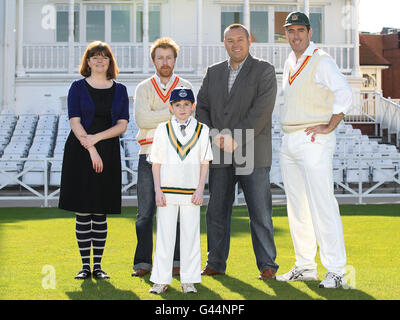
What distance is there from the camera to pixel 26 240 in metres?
9.12

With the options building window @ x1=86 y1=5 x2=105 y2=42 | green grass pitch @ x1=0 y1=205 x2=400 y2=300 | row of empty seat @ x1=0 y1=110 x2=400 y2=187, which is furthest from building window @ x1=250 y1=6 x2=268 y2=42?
green grass pitch @ x1=0 y1=205 x2=400 y2=300

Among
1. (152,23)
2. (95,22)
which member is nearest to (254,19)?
(152,23)

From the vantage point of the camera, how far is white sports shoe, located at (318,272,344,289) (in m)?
5.53

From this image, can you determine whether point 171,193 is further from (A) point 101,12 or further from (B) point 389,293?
(A) point 101,12

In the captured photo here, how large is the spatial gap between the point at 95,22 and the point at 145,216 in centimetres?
2049

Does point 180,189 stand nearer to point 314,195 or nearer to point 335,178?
point 314,195

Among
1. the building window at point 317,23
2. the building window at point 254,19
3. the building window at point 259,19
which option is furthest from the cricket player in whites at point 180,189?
the building window at point 317,23

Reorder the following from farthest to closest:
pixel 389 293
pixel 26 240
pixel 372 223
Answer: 1. pixel 372 223
2. pixel 26 240
3. pixel 389 293

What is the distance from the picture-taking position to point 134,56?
24.0 m

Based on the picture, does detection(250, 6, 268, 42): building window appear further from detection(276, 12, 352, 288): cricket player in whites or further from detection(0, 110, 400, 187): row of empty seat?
detection(276, 12, 352, 288): cricket player in whites

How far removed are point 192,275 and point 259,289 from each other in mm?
585

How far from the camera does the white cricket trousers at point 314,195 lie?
5.63 metres

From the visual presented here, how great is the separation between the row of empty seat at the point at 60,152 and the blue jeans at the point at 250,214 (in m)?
9.02

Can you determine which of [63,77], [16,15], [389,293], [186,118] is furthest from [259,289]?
[16,15]
